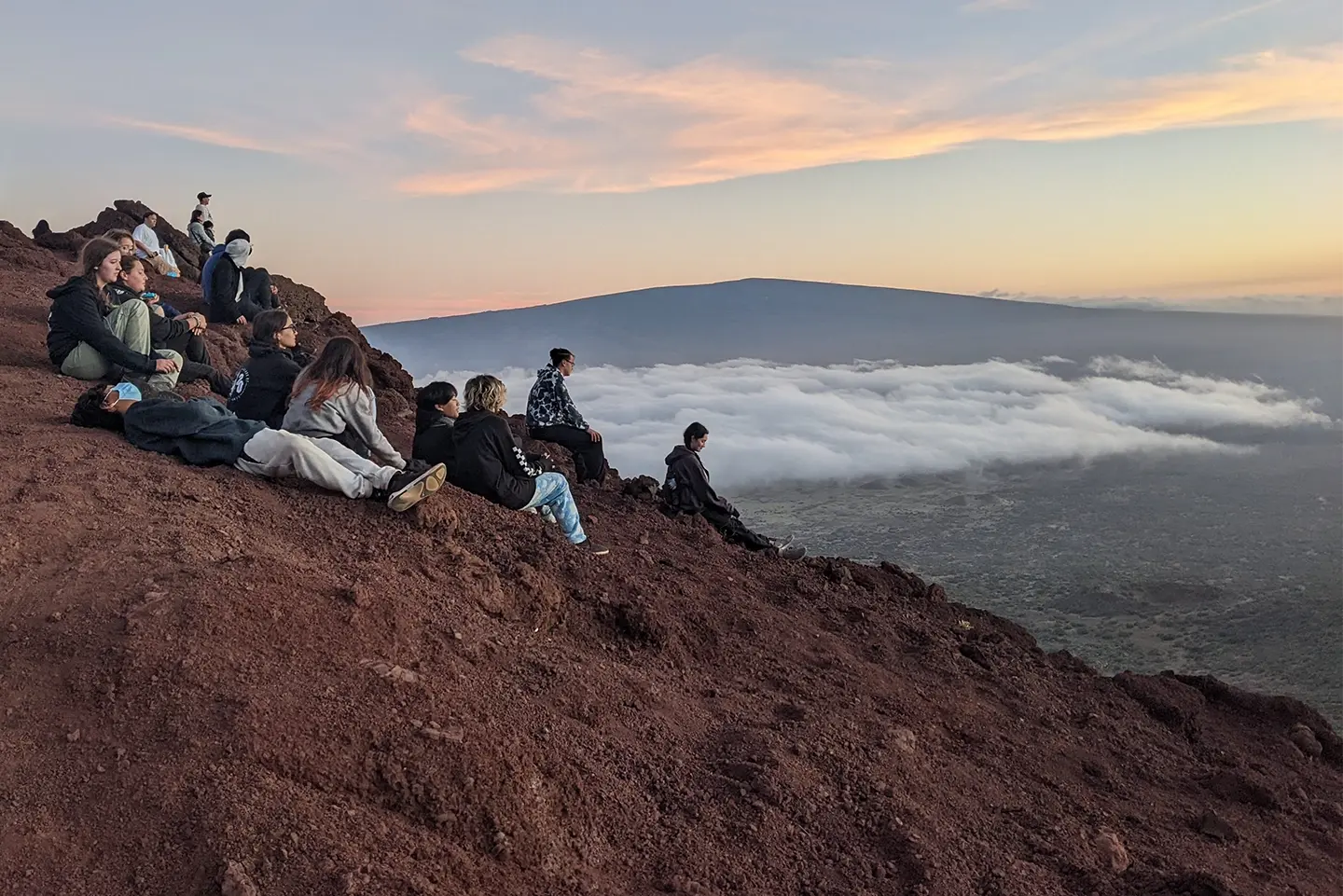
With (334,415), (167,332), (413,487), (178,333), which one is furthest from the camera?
(178,333)

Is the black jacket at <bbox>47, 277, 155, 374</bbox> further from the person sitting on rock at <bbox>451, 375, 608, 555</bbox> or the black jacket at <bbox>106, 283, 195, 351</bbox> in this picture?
the person sitting on rock at <bbox>451, 375, 608, 555</bbox>

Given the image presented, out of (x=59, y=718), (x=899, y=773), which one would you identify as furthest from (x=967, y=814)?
(x=59, y=718)

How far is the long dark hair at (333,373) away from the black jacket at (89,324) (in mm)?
2819

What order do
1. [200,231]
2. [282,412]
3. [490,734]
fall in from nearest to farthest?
[490,734]
[282,412]
[200,231]

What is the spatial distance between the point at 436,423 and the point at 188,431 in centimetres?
182

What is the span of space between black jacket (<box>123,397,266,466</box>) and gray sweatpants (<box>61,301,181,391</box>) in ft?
5.90

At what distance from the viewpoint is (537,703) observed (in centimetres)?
499

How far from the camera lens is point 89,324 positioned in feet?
28.1

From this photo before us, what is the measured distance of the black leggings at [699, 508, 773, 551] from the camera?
10.9 meters

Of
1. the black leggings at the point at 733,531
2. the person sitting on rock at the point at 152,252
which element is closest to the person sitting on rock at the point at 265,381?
the black leggings at the point at 733,531

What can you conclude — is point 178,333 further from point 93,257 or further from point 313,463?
point 313,463

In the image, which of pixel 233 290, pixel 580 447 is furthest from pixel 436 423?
pixel 233 290

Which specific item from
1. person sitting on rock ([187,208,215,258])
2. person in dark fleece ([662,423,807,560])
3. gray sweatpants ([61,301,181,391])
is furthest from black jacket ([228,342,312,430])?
person sitting on rock ([187,208,215,258])

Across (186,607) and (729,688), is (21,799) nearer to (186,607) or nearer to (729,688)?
(186,607)
